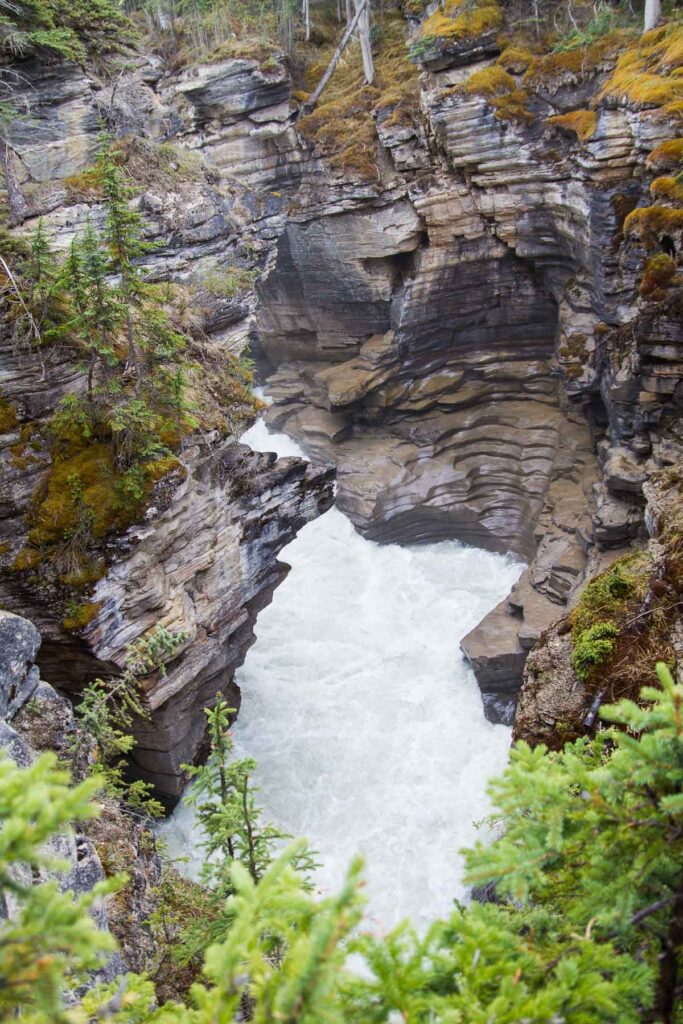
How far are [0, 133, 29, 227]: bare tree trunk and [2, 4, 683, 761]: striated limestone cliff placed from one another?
472mm

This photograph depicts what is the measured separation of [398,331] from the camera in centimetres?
2498

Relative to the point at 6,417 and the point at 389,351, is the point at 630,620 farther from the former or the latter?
the point at 389,351

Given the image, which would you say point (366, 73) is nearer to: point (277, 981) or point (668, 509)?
point (668, 509)

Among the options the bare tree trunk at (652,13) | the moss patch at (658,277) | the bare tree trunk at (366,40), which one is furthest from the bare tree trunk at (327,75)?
the moss patch at (658,277)

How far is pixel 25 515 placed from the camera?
11.4 meters

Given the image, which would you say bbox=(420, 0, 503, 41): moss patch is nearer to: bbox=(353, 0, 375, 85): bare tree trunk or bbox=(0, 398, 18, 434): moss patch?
bbox=(353, 0, 375, 85): bare tree trunk

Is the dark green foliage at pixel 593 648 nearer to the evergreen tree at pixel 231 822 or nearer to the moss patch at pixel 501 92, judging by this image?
the evergreen tree at pixel 231 822

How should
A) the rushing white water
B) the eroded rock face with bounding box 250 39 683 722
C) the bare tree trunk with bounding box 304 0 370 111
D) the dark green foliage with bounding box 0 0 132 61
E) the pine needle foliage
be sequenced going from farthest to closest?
1. the bare tree trunk with bounding box 304 0 370 111
2. the eroded rock face with bounding box 250 39 683 722
3. the rushing white water
4. the dark green foliage with bounding box 0 0 132 61
5. the pine needle foliage

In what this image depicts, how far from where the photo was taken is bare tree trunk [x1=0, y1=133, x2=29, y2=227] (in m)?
12.7

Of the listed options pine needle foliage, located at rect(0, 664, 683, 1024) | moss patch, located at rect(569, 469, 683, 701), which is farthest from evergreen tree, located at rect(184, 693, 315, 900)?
moss patch, located at rect(569, 469, 683, 701)

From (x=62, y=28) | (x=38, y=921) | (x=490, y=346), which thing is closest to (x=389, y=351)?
(x=490, y=346)

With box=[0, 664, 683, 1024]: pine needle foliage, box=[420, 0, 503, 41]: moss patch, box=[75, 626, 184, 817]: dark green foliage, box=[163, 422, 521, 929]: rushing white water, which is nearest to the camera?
box=[0, 664, 683, 1024]: pine needle foliage

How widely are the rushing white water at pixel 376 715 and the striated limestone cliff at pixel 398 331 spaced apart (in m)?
1.32

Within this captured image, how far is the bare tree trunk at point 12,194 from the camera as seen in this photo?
12713 millimetres
